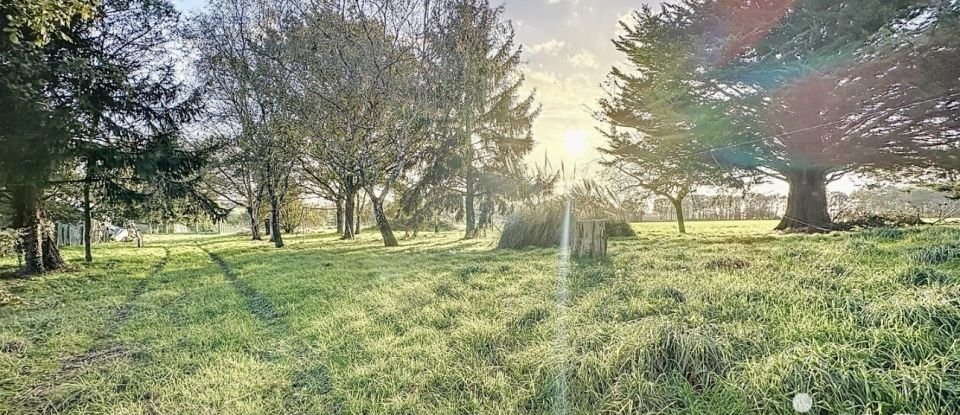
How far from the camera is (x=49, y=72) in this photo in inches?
282

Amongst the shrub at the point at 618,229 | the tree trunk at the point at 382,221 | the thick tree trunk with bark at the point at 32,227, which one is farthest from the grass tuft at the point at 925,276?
the thick tree trunk with bark at the point at 32,227

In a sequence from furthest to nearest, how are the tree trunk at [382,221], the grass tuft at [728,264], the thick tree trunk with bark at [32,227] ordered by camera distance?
1. the tree trunk at [382,221]
2. the thick tree trunk with bark at [32,227]
3. the grass tuft at [728,264]

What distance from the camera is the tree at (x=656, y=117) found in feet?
33.0

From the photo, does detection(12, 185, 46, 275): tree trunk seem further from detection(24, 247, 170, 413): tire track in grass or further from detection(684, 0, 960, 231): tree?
detection(684, 0, 960, 231): tree

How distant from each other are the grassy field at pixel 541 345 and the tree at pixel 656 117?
19.3 feet

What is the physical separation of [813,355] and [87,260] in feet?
46.1

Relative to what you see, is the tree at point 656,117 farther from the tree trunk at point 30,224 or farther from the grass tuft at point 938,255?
the tree trunk at point 30,224

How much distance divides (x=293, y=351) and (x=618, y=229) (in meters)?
9.91

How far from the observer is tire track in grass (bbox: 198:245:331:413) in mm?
2439

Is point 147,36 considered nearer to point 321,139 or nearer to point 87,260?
point 321,139

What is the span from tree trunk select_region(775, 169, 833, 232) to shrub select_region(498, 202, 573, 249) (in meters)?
6.61

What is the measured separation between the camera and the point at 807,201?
39.3ft

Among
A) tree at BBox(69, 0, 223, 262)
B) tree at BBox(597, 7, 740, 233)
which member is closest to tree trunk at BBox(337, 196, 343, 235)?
tree at BBox(69, 0, 223, 262)

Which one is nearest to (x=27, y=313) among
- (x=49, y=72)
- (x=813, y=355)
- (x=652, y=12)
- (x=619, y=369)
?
(x=49, y=72)
